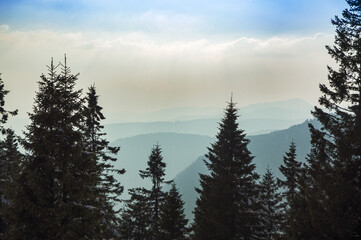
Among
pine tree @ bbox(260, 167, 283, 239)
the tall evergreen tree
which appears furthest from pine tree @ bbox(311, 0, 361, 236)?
pine tree @ bbox(260, 167, 283, 239)

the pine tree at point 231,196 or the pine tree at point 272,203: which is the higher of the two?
the pine tree at point 231,196

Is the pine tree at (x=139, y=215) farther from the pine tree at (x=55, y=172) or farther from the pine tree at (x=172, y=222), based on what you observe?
the pine tree at (x=55, y=172)

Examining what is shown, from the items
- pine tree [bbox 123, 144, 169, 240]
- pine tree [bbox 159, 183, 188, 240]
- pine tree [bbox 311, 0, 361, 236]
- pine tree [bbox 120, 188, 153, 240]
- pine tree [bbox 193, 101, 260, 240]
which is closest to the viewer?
pine tree [bbox 311, 0, 361, 236]

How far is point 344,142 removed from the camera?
10.5 meters

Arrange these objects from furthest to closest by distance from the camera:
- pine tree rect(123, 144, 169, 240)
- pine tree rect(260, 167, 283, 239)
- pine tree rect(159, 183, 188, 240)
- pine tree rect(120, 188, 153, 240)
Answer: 1. pine tree rect(120, 188, 153, 240)
2. pine tree rect(123, 144, 169, 240)
3. pine tree rect(260, 167, 283, 239)
4. pine tree rect(159, 183, 188, 240)

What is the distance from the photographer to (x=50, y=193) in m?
10.0

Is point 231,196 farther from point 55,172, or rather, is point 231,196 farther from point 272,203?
point 272,203

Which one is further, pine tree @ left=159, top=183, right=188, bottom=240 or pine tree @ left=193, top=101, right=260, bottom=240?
pine tree @ left=159, top=183, right=188, bottom=240

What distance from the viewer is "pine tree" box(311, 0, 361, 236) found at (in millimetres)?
9227

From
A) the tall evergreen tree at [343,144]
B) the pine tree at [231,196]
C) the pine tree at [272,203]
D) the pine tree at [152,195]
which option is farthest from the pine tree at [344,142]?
the pine tree at [152,195]

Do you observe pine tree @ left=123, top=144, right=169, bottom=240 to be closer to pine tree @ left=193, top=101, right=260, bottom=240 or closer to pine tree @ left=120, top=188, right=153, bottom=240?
pine tree @ left=120, top=188, right=153, bottom=240

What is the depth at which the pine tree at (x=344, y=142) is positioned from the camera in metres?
9.23

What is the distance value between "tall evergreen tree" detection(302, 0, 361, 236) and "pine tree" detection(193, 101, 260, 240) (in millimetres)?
5777

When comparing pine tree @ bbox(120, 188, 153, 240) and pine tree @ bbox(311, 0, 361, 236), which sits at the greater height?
pine tree @ bbox(311, 0, 361, 236)
